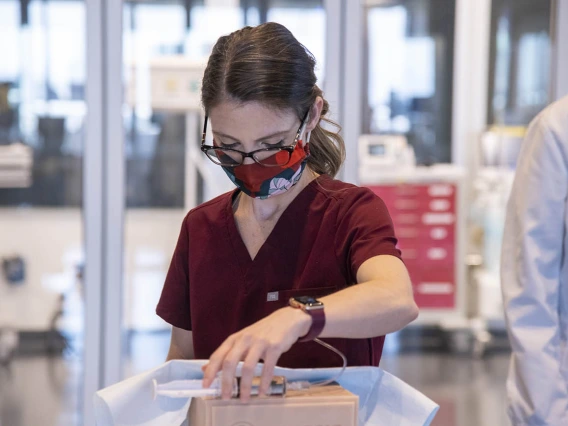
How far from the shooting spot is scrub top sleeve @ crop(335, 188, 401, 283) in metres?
1.08

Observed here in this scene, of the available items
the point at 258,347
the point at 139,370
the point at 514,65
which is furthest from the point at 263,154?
the point at 514,65

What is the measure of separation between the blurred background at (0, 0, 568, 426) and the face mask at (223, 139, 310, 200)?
1736mm

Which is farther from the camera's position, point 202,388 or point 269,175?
point 269,175

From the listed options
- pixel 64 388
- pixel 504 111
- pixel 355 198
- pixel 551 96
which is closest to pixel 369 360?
pixel 355 198

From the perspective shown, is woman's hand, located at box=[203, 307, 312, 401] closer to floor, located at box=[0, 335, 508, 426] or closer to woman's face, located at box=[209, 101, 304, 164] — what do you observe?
woman's face, located at box=[209, 101, 304, 164]

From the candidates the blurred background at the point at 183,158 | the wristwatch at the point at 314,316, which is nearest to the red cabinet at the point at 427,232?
the blurred background at the point at 183,158

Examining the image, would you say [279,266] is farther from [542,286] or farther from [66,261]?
[66,261]

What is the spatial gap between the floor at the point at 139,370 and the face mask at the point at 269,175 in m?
2.19

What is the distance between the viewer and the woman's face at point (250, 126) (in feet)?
3.62

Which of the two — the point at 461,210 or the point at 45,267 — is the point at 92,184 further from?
the point at 461,210

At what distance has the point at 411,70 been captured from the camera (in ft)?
13.3

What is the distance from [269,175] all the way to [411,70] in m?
3.06

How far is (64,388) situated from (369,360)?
274 cm

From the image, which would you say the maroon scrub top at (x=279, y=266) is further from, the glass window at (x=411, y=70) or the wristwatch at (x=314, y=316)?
the glass window at (x=411, y=70)
